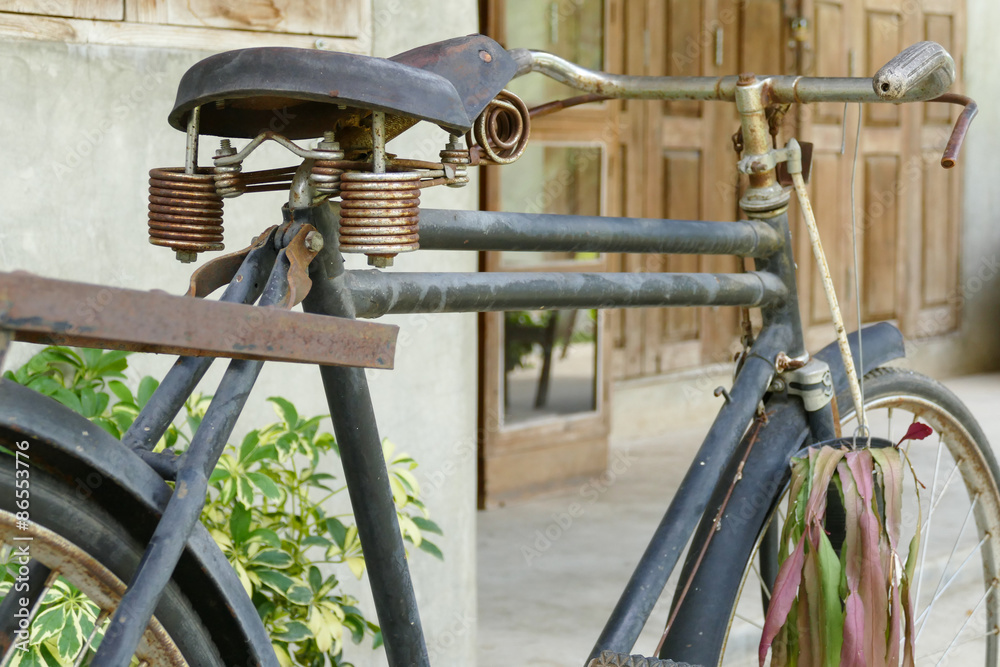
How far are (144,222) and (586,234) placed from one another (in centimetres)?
85

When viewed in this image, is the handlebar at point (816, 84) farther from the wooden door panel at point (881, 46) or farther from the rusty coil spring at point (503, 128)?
the wooden door panel at point (881, 46)

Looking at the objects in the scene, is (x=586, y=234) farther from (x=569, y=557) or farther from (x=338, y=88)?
(x=569, y=557)

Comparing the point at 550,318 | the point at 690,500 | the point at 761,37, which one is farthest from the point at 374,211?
the point at 761,37

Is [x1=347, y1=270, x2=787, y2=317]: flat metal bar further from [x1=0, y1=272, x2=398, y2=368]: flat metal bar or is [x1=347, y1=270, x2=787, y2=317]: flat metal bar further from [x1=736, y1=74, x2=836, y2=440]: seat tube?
[x1=0, y1=272, x2=398, y2=368]: flat metal bar

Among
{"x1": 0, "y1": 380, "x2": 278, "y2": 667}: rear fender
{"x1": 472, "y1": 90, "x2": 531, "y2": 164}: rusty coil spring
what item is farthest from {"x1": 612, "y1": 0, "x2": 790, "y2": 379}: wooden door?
{"x1": 0, "y1": 380, "x2": 278, "y2": 667}: rear fender

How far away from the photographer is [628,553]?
3230 mm

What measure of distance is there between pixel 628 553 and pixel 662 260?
1.60 m

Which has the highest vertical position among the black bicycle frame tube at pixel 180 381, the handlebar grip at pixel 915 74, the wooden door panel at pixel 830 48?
the wooden door panel at pixel 830 48

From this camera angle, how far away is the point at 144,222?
1754mm

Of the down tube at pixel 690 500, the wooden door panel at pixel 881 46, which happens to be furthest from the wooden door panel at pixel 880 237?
the down tube at pixel 690 500

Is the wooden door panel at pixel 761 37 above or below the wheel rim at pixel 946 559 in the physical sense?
above

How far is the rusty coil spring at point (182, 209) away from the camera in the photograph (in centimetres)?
96

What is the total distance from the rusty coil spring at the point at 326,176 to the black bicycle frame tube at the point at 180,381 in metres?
0.07

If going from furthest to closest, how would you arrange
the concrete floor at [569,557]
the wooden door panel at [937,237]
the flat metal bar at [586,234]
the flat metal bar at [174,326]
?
the wooden door panel at [937,237] → the concrete floor at [569,557] → the flat metal bar at [586,234] → the flat metal bar at [174,326]
